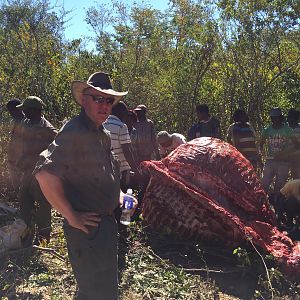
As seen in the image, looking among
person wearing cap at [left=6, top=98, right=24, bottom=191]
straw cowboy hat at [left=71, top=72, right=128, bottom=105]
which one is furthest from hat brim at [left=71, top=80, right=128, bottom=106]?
person wearing cap at [left=6, top=98, right=24, bottom=191]

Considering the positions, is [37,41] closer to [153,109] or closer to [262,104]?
[153,109]

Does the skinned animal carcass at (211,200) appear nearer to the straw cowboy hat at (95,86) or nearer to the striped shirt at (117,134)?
the striped shirt at (117,134)

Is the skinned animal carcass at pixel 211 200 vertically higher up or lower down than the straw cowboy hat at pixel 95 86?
lower down

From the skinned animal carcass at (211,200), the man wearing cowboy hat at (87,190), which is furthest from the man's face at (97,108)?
the skinned animal carcass at (211,200)

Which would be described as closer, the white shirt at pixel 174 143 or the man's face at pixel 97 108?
the man's face at pixel 97 108

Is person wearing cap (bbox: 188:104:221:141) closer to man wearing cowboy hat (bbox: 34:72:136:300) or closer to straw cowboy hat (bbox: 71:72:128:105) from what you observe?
straw cowboy hat (bbox: 71:72:128:105)

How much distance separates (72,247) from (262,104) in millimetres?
7444

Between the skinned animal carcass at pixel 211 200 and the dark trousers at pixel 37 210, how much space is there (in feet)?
3.65

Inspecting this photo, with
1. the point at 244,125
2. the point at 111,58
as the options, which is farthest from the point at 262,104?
the point at 111,58

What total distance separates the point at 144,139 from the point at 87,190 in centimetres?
429

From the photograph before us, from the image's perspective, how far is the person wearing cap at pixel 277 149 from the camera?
656 centimetres

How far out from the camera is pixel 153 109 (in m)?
11.2

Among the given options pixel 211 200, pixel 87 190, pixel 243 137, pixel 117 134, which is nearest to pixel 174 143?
pixel 243 137

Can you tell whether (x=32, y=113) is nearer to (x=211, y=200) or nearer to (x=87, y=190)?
(x=211, y=200)
